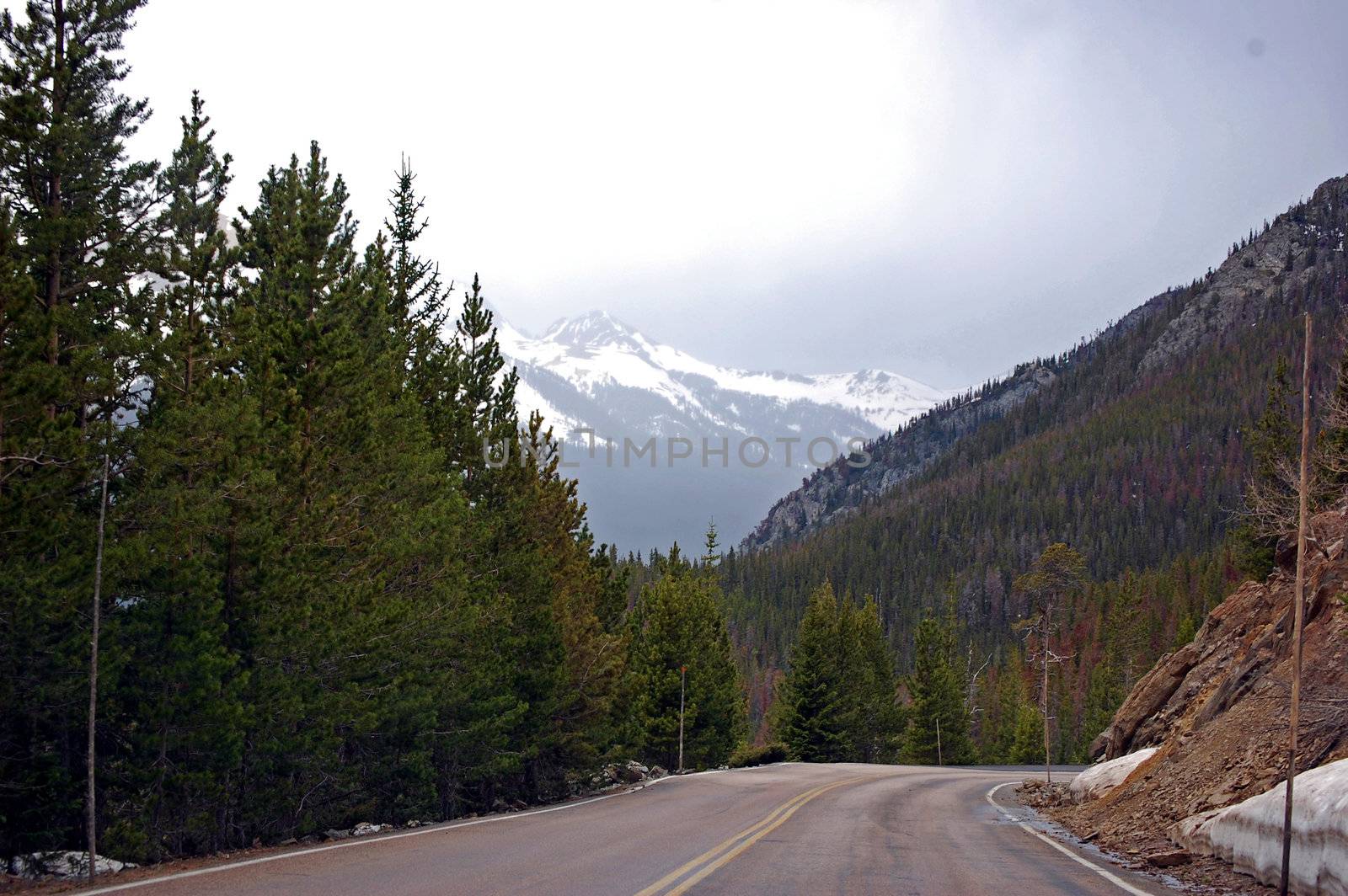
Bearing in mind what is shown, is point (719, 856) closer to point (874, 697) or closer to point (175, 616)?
point (175, 616)

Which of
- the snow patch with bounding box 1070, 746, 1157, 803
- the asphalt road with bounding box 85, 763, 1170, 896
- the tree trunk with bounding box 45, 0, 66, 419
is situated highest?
the tree trunk with bounding box 45, 0, 66, 419

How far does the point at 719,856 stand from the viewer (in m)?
12.5

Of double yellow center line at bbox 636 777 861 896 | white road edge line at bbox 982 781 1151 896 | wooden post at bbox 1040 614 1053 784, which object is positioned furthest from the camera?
wooden post at bbox 1040 614 1053 784

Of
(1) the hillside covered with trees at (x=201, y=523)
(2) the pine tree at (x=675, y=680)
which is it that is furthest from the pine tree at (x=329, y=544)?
(2) the pine tree at (x=675, y=680)

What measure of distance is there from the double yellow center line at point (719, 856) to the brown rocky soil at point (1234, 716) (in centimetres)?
547

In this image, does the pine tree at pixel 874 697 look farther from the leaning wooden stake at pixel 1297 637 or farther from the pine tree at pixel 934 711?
the leaning wooden stake at pixel 1297 637

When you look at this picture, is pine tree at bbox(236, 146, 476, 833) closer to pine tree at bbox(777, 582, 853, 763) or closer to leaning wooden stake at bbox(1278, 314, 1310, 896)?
leaning wooden stake at bbox(1278, 314, 1310, 896)

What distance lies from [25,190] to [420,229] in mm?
19361

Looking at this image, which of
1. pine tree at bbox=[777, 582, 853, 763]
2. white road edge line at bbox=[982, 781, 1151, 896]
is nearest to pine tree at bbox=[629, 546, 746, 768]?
pine tree at bbox=[777, 582, 853, 763]

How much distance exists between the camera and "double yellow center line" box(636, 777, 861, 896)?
32.1 feet

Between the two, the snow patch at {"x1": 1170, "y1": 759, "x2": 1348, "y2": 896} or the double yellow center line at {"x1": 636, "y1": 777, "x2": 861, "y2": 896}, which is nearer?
the snow patch at {"x1": 1170, "y1": 759, "x2": 1348, "y2": 896}

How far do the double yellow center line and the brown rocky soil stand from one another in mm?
5467

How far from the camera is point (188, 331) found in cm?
1570

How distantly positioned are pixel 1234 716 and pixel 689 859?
11238mm
